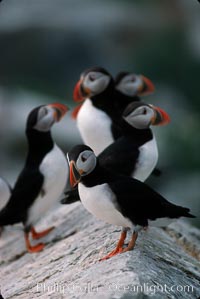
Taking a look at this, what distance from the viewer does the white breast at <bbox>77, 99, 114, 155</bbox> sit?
7.65m

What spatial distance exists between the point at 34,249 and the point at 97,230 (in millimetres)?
1001

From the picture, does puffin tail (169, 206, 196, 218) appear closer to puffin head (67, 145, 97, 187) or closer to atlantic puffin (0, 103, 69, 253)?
puffin head (67, 145, 97, 187)

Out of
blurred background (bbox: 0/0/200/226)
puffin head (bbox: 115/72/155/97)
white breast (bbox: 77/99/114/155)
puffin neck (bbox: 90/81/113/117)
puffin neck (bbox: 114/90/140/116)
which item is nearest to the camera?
white breast (bbox: 77/99/114/155)

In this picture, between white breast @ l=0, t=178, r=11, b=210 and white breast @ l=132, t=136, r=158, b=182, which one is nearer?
white breast @ l=132, t=136, r=158, b=182

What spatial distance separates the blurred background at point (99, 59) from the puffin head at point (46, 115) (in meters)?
7.76

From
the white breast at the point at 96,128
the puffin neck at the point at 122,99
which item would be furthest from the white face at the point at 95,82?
the puffin neck at the point at 122,99

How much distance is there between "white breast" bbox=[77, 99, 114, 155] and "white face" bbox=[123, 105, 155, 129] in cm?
100

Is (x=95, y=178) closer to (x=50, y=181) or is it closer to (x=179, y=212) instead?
(x=179, y=212)

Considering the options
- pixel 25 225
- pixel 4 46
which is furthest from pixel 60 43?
pixel 25 225

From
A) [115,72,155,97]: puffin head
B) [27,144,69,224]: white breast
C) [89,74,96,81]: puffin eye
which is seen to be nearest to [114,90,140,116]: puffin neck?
[115,72,155,97]: puffin head

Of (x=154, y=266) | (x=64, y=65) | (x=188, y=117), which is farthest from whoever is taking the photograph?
(x=64, y=65)

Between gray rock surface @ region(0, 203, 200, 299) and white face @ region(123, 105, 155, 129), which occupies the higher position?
white face @ region(123, 105, 155, 129)

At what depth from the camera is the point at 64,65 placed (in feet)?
68.9

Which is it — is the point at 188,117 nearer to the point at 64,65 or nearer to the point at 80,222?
the point at 64,65
